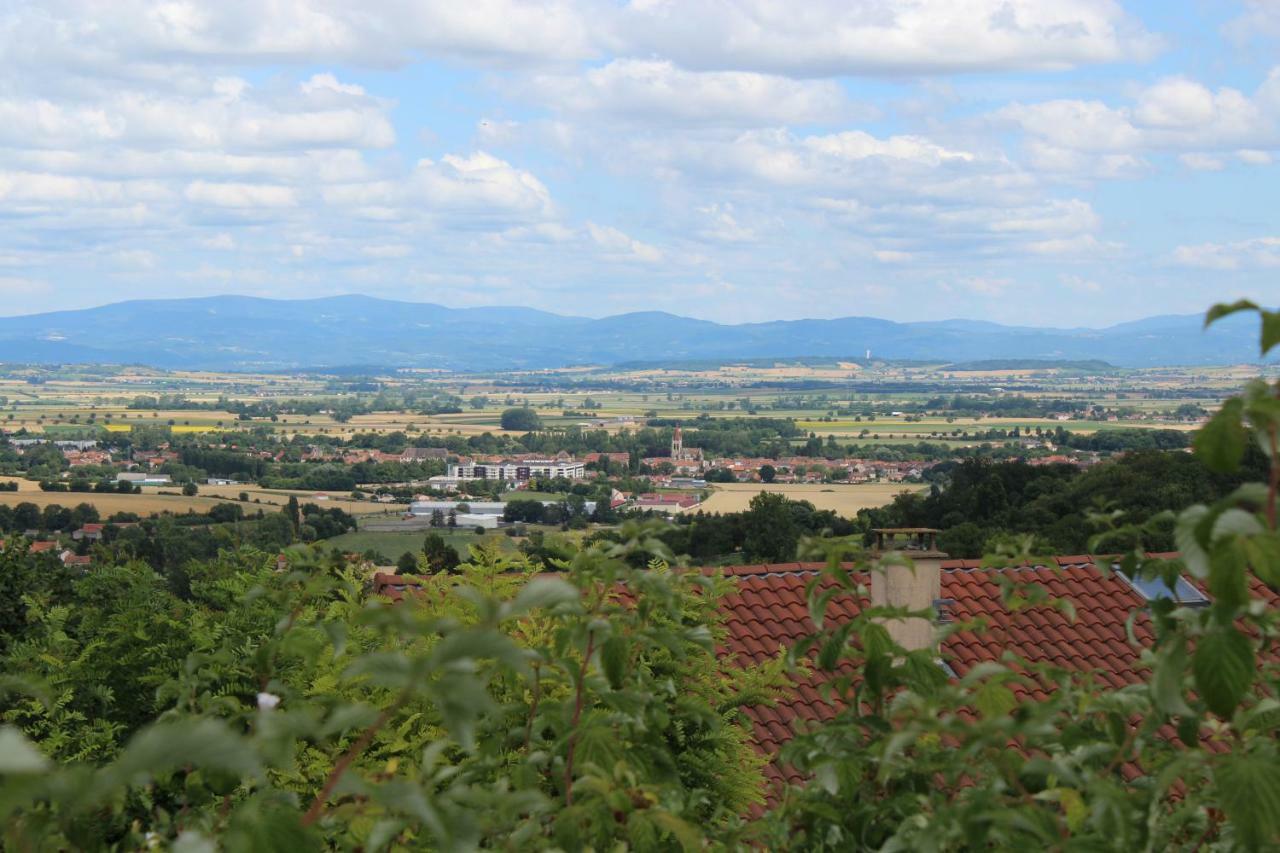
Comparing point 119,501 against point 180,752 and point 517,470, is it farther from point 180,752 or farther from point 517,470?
point 180,752

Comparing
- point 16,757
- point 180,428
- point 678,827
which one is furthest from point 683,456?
point 16,757

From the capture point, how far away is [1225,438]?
162 centimetres

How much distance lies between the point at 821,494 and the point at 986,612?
48.5m

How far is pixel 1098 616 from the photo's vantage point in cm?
1248

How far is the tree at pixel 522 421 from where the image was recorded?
11375 cm

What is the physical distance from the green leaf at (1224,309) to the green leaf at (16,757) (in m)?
1.22

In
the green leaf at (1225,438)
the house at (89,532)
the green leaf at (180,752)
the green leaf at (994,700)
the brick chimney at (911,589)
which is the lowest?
the house at (89,532)

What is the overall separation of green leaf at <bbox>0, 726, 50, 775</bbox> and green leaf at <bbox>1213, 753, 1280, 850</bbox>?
4.00 ft

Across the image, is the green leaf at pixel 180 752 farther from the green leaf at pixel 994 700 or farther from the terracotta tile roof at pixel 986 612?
the terracotta tile roof at pixel 986 612

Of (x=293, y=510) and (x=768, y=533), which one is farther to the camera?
(x=293, y=510)

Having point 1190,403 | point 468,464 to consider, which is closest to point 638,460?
point 468,464

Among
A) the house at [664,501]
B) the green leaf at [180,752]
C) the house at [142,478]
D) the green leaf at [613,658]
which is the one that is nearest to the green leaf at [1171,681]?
the green leaf at [613,658]

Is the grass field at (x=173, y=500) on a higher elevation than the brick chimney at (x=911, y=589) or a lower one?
lower

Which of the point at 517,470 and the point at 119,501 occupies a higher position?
the point at 119,501
